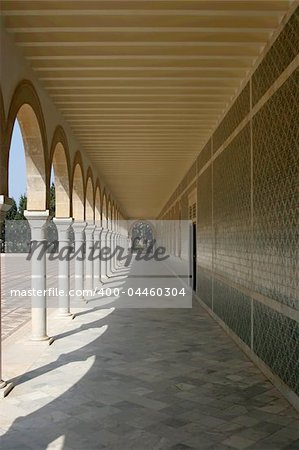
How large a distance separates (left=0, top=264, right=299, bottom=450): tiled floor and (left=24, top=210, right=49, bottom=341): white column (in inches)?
18.1

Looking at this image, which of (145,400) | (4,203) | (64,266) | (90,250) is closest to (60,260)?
(64,266)

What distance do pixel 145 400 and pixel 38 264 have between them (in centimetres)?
300

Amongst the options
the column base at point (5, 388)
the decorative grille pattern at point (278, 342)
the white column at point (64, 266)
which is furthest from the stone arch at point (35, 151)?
the decorative grille pattern at point (278, 342)

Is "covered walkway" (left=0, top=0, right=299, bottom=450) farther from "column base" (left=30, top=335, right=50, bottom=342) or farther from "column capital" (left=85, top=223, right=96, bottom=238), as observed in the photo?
"column capital" (left=85, top=223, right=96, bottom=238)

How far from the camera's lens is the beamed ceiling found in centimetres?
440

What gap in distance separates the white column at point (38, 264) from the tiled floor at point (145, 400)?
18.1 inches

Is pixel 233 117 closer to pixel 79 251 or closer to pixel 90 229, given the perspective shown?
pixel 79 251

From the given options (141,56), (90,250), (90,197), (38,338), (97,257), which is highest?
(141,56)

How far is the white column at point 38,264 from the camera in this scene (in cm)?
678

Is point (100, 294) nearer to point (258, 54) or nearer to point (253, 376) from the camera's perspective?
point (253, 376)

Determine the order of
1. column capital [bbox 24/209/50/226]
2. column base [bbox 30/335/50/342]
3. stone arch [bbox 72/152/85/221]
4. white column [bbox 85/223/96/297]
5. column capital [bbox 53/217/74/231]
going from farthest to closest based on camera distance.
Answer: white column [bbox 85/223/96/297]
stone arch [bbox 72/152/85/221]
column capital [bbox 53/217/74/231]
column base [bbox 30/335/50/342]
column capital [bbox 24/209/50/226]

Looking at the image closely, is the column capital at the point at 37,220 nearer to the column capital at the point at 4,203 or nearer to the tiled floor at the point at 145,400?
the tiled floor at the point at 145,400

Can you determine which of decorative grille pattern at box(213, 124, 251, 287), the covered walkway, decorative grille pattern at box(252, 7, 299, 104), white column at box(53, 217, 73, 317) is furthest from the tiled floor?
decorative grille pattern at box(252, 7, 299, 104)

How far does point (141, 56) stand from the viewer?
545 centimetres
